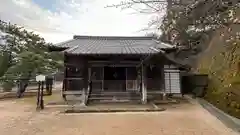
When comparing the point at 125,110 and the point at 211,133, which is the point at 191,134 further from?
the point at 125,110

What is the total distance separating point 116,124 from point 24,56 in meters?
10.5

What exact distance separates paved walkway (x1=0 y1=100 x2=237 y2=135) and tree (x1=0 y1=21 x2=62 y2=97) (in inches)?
300

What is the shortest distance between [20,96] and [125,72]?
8080 millimetres

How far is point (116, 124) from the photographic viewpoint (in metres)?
6.88

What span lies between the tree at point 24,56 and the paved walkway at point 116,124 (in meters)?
7.61

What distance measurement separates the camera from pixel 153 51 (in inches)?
419

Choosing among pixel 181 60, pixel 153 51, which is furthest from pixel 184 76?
pixel 153 51

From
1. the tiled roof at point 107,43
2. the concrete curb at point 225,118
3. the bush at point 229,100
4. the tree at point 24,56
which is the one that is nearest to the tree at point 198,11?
the bush at point 229,100

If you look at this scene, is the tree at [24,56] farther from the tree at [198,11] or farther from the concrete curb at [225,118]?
the tree at [198,11]

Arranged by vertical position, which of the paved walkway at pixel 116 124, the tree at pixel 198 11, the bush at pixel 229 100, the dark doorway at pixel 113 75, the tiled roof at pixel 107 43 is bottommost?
the paved walkway at pixel 116 124

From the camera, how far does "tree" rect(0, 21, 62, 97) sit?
15.4 meters

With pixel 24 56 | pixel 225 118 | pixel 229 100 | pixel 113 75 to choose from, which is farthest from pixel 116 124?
pixel 24 56

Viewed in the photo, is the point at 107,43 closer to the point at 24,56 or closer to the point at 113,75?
the point at 113,75

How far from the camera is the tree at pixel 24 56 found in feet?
50.7
